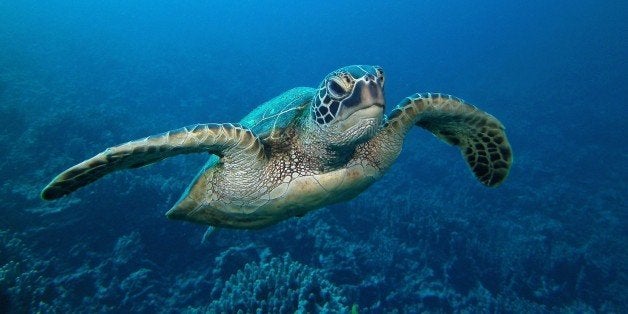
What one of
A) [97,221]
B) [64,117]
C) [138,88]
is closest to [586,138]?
[97,221]

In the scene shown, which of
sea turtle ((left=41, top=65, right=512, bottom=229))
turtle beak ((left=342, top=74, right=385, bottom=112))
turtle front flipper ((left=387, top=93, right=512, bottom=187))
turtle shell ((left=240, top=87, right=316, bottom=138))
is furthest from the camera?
turtle front flipper ((left=387, top=93, right=512, bottom=187))

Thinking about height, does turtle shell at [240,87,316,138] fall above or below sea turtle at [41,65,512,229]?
above

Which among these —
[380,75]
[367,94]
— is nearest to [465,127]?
[380,75]

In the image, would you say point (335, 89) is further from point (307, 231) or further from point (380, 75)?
point (307, 231)

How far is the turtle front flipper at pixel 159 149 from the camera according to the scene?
2287mm

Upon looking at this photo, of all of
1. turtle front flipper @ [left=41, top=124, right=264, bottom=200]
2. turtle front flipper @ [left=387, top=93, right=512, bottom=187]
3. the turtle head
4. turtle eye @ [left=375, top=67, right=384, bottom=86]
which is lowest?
turtle front flipper @ [left=41, top=124, right=264, bottom=200]

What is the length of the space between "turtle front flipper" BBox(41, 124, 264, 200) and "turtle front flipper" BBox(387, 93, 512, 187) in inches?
54.3

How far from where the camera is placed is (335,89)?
2234 millimetres

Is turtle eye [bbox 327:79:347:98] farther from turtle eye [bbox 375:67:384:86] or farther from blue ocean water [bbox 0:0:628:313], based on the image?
blue ocean water [bbox 0:0:628:313]

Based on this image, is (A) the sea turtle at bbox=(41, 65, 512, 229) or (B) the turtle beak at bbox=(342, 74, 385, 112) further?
(A) the sea turtle at bbox=(41, 65, 512, 229)

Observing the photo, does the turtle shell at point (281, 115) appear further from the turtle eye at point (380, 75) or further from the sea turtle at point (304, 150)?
the turtle eye at point (380, 75)

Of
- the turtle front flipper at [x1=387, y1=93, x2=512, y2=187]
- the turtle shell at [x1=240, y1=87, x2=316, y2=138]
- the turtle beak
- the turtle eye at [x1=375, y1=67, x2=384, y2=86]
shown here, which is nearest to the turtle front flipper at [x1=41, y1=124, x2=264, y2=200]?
the turtle shell at [x1=240, y1=87, x2=316, y2=138]

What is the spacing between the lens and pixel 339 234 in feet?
20.0

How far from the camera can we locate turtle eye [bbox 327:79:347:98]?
2195 millimetres
